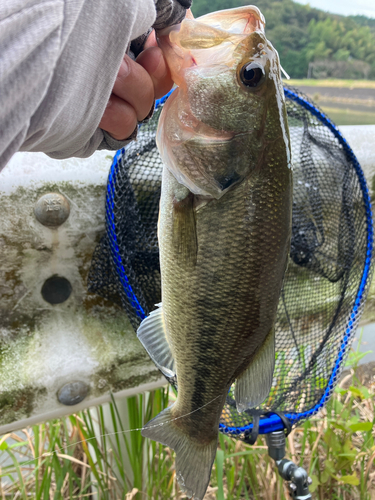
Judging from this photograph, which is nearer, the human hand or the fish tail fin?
the human hand

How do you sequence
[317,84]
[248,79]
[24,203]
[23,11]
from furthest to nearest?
[317,84], [24,203], [248,79], [23,11]

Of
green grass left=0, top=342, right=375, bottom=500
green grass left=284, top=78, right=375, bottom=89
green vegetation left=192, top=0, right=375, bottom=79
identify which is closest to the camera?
green grass left=0, top=342, right=375, bottom=500

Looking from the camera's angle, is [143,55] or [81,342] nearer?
[143,55]

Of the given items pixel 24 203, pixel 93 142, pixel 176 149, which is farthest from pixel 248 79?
pixel 24 203

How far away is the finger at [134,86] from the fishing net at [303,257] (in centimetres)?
51

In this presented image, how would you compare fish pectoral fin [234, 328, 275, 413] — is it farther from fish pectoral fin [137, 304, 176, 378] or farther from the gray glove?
the gray glove

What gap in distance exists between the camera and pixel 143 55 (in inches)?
42.0

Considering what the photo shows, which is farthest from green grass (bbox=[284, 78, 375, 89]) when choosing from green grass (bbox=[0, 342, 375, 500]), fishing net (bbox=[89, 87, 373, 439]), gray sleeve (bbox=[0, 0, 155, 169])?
gray sleeve (bbox=[0, 0, 155, 169])

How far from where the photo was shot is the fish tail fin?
4.22 feet

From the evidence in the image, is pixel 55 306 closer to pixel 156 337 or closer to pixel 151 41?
pixel 156 337

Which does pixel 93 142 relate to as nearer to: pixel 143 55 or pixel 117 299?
pixel 143 55

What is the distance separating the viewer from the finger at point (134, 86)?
3.26 ft

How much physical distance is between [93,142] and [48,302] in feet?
2.47

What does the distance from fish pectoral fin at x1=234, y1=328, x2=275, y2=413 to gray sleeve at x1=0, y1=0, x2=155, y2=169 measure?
0.80 metres
